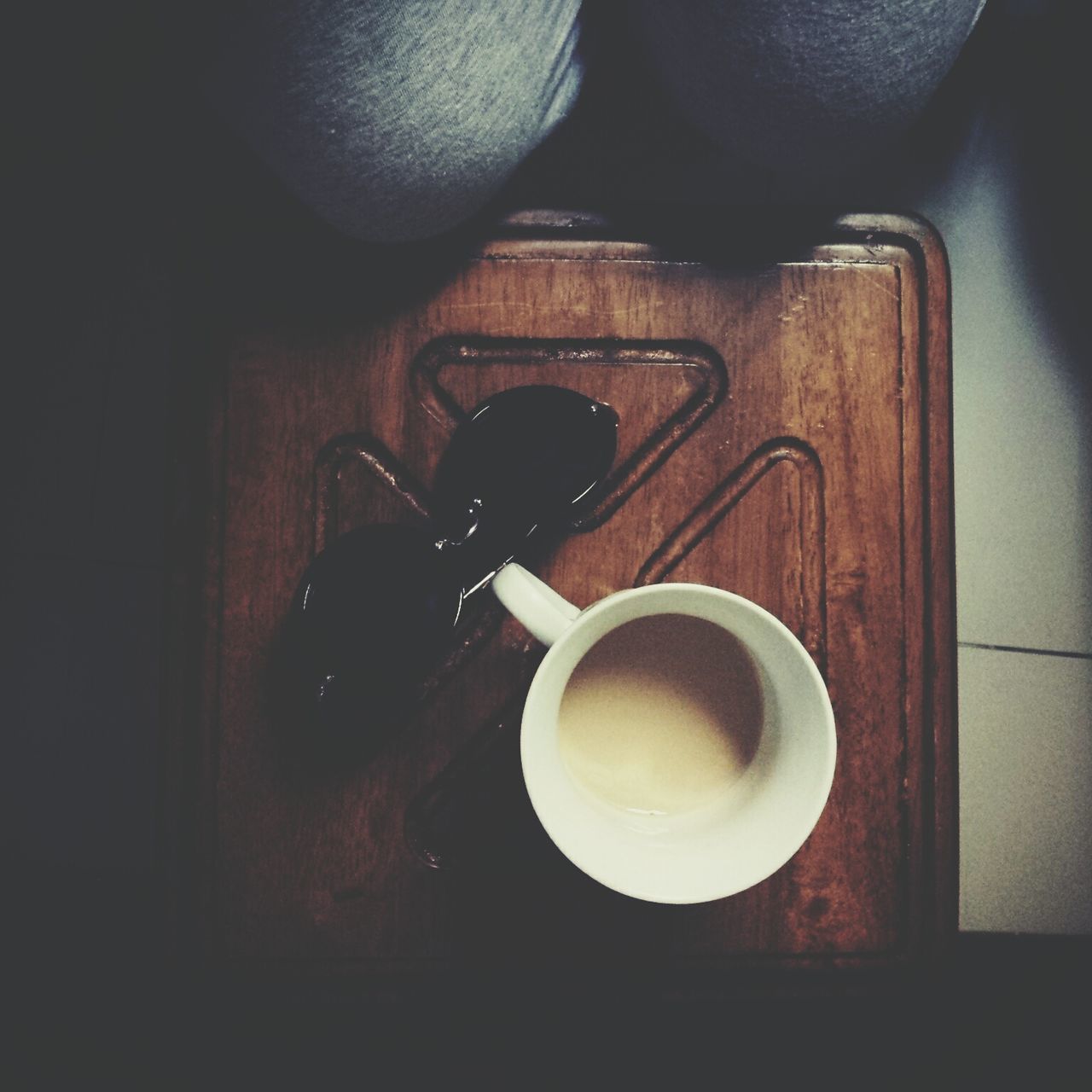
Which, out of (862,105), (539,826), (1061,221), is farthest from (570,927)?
(1061,221)

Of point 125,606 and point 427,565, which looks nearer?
point 427,565

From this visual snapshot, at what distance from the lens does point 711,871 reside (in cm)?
36

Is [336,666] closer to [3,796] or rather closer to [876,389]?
[876,389]

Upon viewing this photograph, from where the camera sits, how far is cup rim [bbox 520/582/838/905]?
1.08 ft

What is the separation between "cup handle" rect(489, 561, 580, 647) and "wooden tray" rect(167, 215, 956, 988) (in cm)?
8

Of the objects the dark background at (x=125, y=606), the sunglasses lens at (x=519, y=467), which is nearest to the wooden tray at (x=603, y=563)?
the sunglasses lens at (x=519, y=467)

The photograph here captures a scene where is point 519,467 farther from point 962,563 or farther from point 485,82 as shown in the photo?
point 962,563

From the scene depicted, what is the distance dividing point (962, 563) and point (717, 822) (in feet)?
1.41

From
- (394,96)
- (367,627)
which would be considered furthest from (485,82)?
(367,627)

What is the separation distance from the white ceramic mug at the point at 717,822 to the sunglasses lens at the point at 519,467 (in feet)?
0.24

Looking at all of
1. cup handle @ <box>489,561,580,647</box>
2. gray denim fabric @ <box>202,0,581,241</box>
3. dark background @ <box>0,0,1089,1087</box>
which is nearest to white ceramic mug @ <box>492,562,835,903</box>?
cup handle @ <box>489,561,580,647</box>

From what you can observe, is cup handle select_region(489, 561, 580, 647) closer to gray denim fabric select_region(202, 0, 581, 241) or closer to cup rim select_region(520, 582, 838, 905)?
cup rim select_region(520, 582, 838, 905)

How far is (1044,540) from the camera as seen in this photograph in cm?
69

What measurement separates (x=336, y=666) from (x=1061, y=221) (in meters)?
0.69
